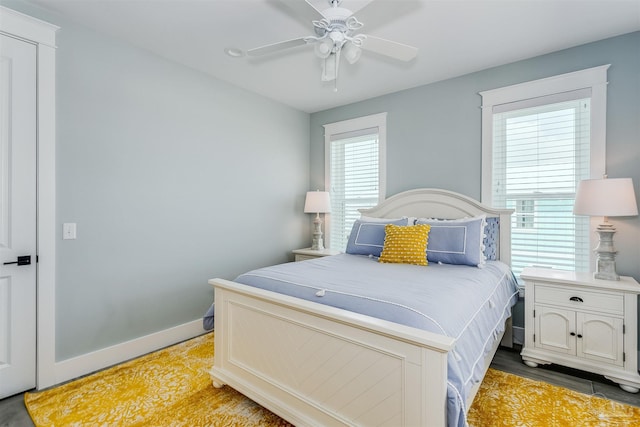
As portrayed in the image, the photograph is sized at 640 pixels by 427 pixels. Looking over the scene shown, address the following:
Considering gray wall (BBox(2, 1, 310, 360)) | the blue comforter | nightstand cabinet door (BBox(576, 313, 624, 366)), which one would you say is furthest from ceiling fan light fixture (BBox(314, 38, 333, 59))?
nightstand cabinet door (BBox(576, 313, 624, 366))

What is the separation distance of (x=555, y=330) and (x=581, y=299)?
0.98 feet

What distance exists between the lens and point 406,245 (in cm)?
262

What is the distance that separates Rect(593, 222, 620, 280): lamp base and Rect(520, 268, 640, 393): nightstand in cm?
6

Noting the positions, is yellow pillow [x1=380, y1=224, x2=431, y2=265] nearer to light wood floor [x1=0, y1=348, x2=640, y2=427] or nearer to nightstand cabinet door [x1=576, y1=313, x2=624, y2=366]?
light wood floor [x1=0, y1=348, x2=640, y2=427]

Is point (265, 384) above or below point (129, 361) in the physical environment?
A: above

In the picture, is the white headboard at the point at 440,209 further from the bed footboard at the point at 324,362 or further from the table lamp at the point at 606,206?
the bed footboard at the point at 324,362

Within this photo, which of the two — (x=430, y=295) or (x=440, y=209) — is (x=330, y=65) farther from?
(x=440, y=209)

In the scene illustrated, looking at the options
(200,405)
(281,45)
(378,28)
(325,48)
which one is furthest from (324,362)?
(378,28)

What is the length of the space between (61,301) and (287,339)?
175 cm

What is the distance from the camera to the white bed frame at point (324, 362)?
4.01 ft

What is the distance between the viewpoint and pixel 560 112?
2674 mm

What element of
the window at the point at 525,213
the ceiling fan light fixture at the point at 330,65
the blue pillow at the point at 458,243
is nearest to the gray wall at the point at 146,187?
the ceiling fan light fixture at the point at 330,65

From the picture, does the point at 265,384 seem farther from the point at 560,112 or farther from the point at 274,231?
the point at 560,112

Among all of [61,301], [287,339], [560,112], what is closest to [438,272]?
[287,339]
